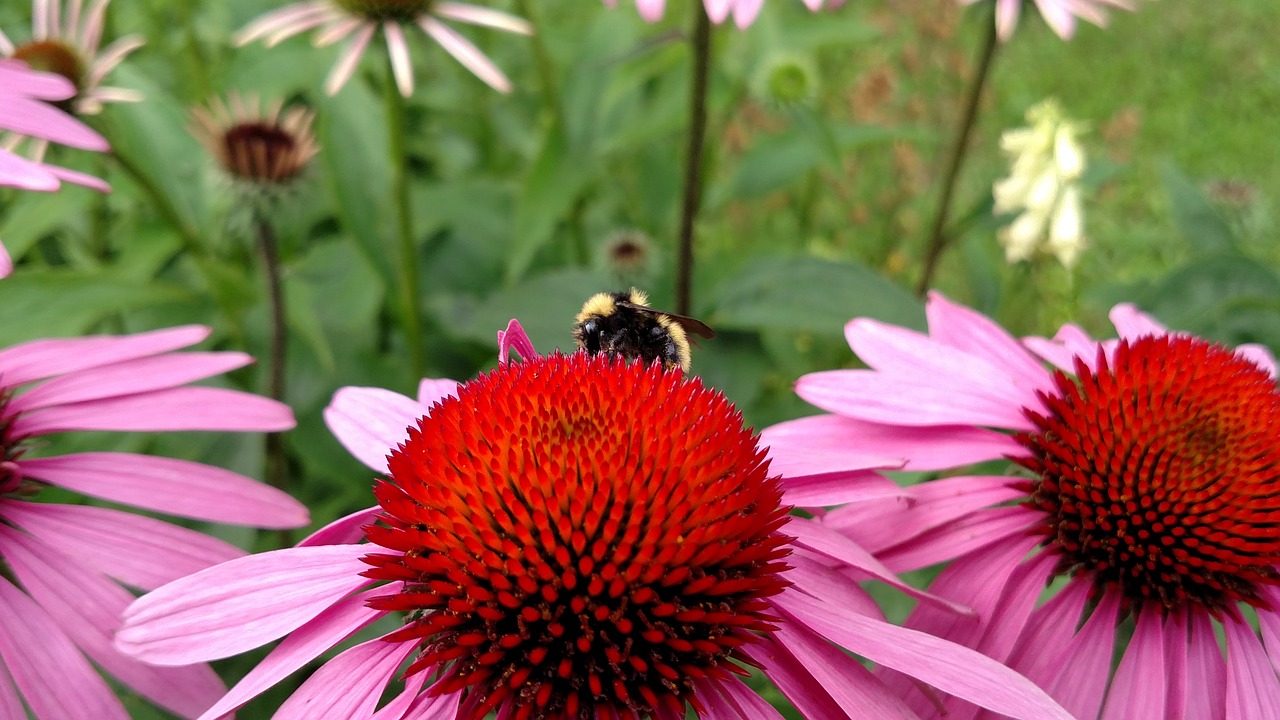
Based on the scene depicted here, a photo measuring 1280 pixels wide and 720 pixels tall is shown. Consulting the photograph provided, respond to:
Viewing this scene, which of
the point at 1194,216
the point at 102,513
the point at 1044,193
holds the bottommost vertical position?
the point at 102,513

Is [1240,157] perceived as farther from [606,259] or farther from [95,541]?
[95,541]

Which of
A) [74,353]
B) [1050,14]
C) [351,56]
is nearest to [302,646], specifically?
[74,353]

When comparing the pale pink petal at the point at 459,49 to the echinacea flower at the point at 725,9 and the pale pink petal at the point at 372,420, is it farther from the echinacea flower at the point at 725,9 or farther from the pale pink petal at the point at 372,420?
the pale pink petal at the point at 372,420

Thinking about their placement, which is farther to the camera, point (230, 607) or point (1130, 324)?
point (1130, 324)

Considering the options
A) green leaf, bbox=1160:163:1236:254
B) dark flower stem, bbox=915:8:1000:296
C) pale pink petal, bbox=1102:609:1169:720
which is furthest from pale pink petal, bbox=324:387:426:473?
green leaf, bbox=1160:163:1236:254

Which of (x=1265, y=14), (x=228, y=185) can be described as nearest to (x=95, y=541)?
(x=228, y=185)

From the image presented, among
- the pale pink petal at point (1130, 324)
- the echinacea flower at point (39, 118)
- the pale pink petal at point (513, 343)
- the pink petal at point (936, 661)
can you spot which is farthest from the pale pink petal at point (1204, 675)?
the echinacea flower at point (39, 118)

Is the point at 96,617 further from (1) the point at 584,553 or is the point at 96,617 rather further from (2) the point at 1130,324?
(2) the point at 1130,324
